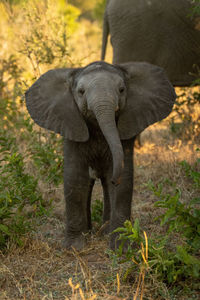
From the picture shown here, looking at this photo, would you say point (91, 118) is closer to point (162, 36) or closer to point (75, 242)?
point (75, 242)

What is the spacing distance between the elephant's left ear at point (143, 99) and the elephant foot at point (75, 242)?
88cm

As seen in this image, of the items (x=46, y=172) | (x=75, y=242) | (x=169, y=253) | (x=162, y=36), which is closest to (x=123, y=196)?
(x=75, y=242)

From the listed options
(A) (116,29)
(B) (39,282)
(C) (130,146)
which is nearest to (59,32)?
(A) (116,29)

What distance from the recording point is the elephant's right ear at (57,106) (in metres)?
3.22

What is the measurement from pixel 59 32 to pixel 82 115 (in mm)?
2420

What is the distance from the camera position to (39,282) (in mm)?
2781

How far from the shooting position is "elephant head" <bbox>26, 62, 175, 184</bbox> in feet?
10.1

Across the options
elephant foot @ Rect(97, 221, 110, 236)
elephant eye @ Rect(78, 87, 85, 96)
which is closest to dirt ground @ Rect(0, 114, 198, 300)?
elephant foot @ Rect(97, 221, 110, 236)

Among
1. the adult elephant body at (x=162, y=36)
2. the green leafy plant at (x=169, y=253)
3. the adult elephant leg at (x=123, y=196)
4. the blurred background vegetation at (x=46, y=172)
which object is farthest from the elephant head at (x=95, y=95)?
the adult elephant body at (x=162, y=36)

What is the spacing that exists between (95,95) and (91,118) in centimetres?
27

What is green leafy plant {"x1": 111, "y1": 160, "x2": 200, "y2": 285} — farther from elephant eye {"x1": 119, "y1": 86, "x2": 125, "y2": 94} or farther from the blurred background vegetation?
elephant eye {"x1": 119, "y1": 86, "x2": 125, "y2": 94}

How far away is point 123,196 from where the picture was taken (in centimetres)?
326

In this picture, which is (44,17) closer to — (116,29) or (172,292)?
(116,29)

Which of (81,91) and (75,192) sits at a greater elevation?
(81,91)
